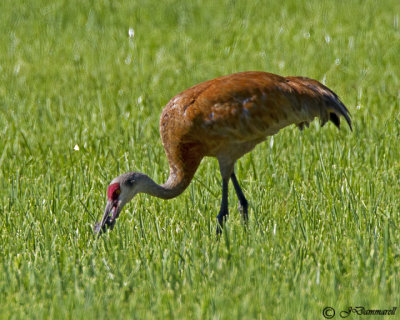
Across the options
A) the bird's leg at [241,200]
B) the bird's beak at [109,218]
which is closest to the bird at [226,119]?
the bird's leg at [241,200]

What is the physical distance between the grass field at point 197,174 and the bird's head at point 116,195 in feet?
0.53

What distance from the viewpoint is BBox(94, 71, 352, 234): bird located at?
18.7 feet

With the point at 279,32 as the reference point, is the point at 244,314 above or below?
below

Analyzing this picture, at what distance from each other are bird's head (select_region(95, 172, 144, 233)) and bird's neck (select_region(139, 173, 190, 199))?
15 centimetres

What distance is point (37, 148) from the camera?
7.48 m

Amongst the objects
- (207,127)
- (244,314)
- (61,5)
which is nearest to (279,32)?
(61,5)

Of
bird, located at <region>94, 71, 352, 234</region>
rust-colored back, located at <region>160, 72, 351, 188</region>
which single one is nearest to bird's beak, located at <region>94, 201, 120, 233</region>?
bird, located at <region>94, 71, 352, 234</region>

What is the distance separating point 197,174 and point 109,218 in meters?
1.59

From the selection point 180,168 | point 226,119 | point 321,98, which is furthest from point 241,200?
point 321,98

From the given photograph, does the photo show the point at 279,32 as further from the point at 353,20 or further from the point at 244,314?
the point at 244,314

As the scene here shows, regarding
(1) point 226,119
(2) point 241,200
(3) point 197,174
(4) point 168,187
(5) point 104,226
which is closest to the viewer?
(5) point 104,226

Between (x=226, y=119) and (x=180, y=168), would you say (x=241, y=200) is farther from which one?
(x=226, y=119)

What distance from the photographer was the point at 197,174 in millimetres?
6934

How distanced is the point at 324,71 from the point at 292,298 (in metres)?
5.79
